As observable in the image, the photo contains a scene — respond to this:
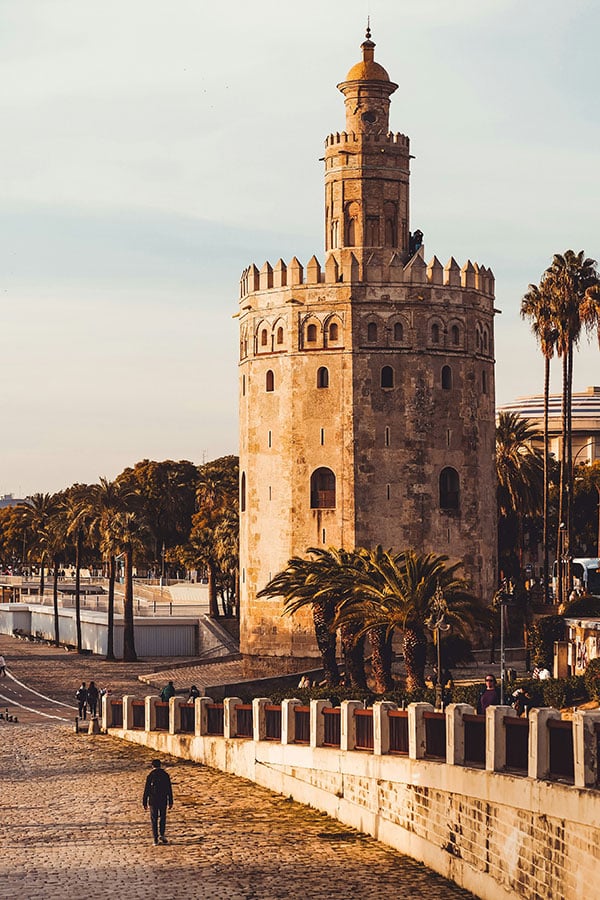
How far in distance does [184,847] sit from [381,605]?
47.7 feet

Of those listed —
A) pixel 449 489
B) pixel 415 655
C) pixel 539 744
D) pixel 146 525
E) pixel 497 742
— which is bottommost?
pixel 415 655

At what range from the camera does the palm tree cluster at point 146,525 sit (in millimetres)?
72938

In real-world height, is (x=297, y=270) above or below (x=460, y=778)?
above

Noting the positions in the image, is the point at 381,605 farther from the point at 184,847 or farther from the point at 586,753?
the point at 586,753

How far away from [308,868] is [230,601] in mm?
54537

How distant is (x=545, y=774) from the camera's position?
2216 cm

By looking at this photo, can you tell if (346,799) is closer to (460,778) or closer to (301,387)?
(460,778)

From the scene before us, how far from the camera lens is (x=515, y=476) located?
7012cm

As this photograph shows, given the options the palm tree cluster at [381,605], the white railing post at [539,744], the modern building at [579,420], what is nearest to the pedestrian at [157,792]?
the white railing post at [539,744]

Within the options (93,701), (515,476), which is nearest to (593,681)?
(93,701)

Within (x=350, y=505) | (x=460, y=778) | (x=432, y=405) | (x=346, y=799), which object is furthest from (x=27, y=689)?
(x=460, y=778)

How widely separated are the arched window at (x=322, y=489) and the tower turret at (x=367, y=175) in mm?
8265

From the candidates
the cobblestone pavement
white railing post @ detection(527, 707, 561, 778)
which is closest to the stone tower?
the cobblestone pavement

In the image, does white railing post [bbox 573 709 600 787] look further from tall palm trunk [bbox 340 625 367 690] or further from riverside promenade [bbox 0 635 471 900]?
tall palm trunk [bbox 340 625 367 690]
